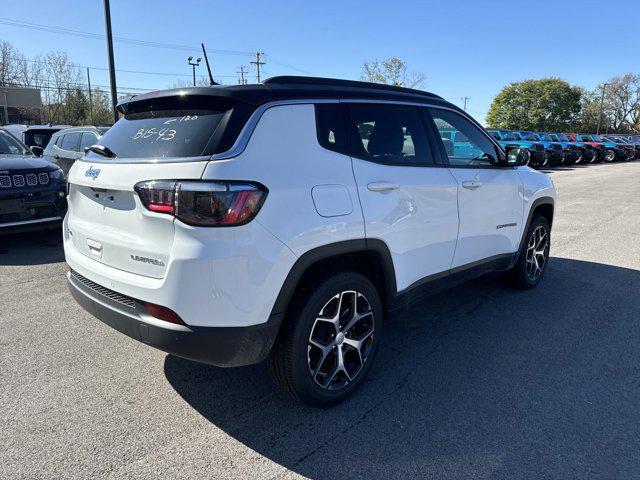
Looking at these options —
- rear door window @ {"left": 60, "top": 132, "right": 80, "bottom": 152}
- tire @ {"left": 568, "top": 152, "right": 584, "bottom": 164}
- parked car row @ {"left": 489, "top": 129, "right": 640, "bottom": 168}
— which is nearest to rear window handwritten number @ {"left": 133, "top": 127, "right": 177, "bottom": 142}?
rear door window @ {"left": 60, "top": 132, "right": 80, "bottom": 152}

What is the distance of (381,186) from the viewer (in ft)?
9.66

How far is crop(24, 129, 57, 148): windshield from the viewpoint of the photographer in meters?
11.9

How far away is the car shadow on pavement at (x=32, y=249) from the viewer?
234 inches

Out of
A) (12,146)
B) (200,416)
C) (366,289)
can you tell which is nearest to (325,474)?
(200,416)

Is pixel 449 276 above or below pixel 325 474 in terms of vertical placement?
above

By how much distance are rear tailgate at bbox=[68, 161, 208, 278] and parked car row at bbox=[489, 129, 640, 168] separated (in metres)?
20.3

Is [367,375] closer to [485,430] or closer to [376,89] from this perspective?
[485,430]

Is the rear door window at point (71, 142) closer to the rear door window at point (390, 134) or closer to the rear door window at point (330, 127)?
the rear door window at point (390, 134)

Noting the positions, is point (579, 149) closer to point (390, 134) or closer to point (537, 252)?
point (537, 252)

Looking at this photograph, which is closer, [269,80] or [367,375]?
[269,80]

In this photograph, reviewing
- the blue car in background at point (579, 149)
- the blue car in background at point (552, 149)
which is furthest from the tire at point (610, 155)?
the blue car in background at point (552, 149)

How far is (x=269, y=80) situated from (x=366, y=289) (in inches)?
54.8

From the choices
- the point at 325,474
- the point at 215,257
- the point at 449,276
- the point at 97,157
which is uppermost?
the point at 97,157

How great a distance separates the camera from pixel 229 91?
252 cm
